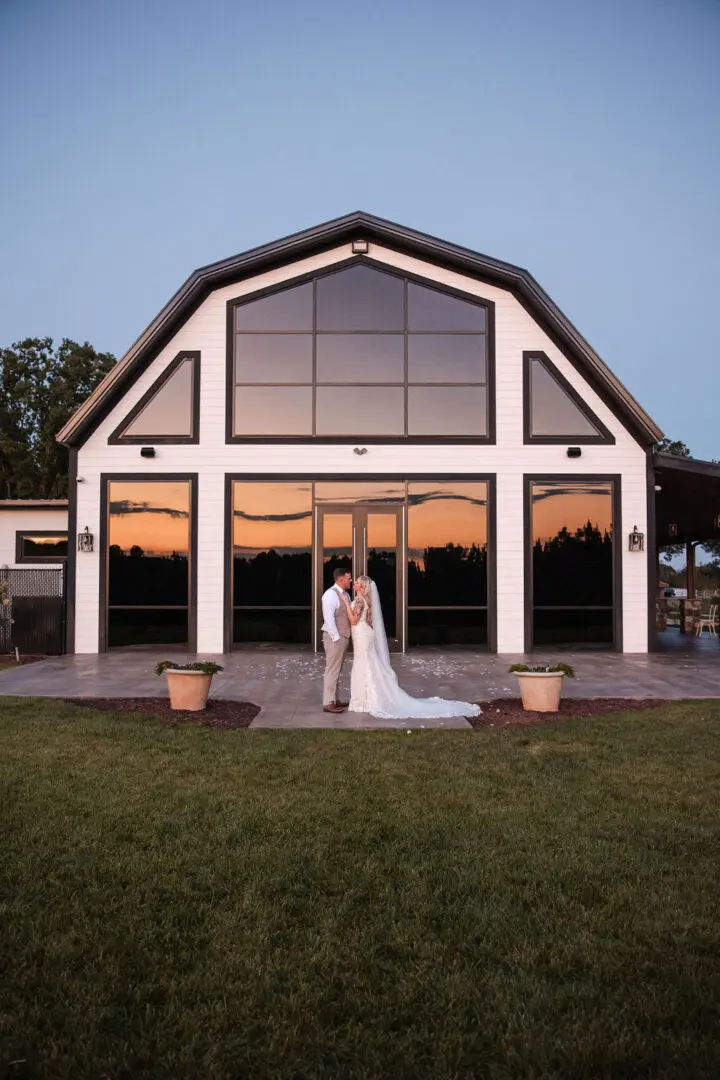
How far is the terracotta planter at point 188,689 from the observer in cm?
842

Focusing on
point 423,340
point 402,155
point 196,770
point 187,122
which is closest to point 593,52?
point 423,340

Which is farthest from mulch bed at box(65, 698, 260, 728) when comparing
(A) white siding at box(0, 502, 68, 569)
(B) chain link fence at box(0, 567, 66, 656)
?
(A) white siding at box(0, 502, 68, 569)

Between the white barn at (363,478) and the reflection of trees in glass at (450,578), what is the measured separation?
30mm

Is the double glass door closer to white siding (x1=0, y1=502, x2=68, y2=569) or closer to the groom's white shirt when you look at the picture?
the groom's white shirt

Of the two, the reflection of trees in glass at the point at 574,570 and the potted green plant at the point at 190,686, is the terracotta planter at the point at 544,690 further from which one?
the reflection of trees in glass at the point at 574,570

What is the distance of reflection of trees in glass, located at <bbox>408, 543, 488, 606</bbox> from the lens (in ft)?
48.6

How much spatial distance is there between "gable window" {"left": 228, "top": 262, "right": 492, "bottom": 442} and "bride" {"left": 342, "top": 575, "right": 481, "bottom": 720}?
6.48 meters

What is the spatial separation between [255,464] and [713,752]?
10496mm

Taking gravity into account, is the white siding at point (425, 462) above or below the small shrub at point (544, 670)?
above

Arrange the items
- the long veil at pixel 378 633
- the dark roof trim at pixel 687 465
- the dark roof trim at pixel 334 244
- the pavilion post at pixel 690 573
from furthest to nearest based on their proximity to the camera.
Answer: the pavilion post at pixel 690 573 < the dark roof trim at pixel 334 244 < the dark roof trim at pixel 687 465 < the long veil at pixel 378 633

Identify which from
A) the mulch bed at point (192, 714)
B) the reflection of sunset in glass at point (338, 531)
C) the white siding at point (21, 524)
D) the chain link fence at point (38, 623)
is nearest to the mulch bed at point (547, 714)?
the mulch bed at point (192, 714)

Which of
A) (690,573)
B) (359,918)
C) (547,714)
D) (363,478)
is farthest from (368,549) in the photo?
(690,573)

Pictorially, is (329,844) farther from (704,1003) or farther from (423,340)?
(423,340)

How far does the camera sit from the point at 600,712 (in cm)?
845
